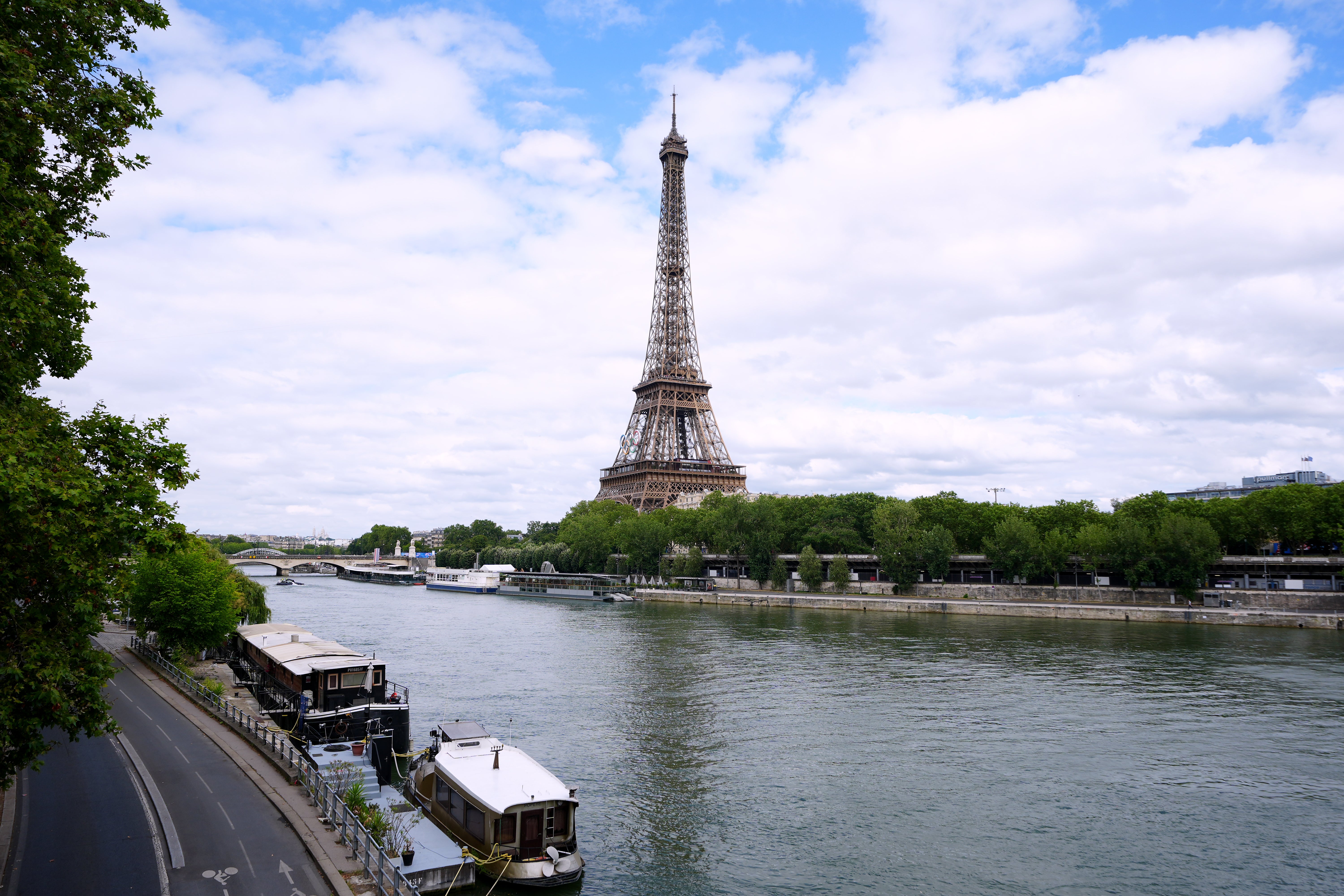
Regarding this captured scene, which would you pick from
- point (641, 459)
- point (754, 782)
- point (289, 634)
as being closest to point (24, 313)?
point (754, 782)

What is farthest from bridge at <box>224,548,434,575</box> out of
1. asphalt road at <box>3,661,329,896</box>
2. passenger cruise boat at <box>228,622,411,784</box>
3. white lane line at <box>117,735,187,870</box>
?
asphalt road at <box>3,661,329,896</box>

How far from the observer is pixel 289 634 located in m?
40.1

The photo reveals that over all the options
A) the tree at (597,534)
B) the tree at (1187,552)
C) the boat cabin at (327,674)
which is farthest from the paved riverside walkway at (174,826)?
the tree at (597,534)

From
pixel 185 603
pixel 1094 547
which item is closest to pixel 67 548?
pixel 185 603

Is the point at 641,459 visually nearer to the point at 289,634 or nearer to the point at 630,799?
the point at 289,634

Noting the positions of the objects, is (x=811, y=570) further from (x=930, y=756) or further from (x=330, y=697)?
(x=330, y=697)

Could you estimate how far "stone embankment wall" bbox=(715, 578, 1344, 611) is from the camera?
228 feet

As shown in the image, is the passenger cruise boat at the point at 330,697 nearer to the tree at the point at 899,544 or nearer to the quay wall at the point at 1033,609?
the quay wall at the point at 1033,609

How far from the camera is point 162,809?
18922 millimetres

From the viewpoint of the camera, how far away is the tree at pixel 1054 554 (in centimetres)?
8300

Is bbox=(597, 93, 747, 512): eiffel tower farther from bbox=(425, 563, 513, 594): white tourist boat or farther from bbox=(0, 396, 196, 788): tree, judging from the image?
bbox=(0, 396, 196, 788): tree

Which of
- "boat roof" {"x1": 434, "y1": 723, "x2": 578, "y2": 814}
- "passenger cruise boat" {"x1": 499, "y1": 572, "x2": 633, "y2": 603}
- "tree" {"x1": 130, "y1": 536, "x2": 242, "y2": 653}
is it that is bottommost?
"passenger cruise boat" {"x1": 499, "y1": 572, "x2": 633, "y2": 603}

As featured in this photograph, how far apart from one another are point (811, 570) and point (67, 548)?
9051 centimetres

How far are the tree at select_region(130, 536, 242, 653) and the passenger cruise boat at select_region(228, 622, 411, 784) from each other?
79.8 inches
